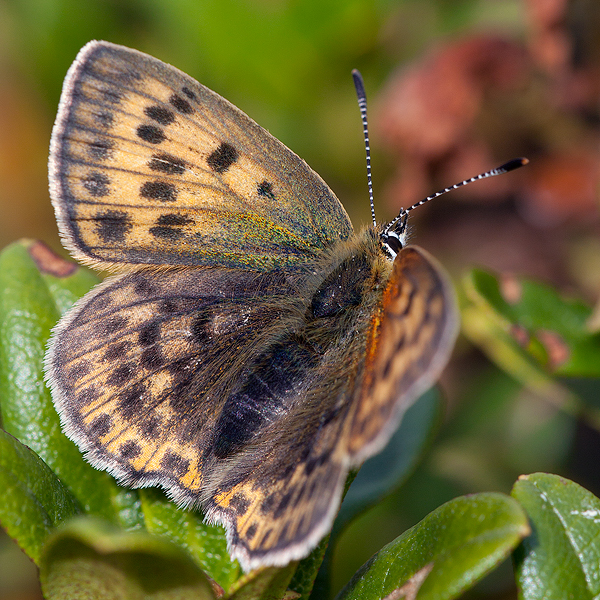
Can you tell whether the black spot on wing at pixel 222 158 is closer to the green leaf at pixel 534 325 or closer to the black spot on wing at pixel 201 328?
the black spot on wing at pixel 201 328

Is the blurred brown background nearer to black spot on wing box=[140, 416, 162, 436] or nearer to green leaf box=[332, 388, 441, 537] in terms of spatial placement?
green leaf box=[332, 388, 441, 537]

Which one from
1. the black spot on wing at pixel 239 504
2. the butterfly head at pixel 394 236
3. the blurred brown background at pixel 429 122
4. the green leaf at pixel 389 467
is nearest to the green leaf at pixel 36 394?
the black spot on wing at pixel 239 504

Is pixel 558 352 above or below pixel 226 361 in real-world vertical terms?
below

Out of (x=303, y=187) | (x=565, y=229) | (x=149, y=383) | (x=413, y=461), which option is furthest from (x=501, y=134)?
(x=149, y=383)

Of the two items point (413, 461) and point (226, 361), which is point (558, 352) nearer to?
point (413, 461)

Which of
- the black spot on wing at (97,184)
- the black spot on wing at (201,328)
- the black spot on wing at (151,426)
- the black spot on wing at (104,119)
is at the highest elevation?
the black spot on wing at (104,119)

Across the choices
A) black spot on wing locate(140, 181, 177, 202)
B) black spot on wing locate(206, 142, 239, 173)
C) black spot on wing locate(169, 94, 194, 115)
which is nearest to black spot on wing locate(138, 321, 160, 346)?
black spot on wing locate(140, 181, 177, 202)
